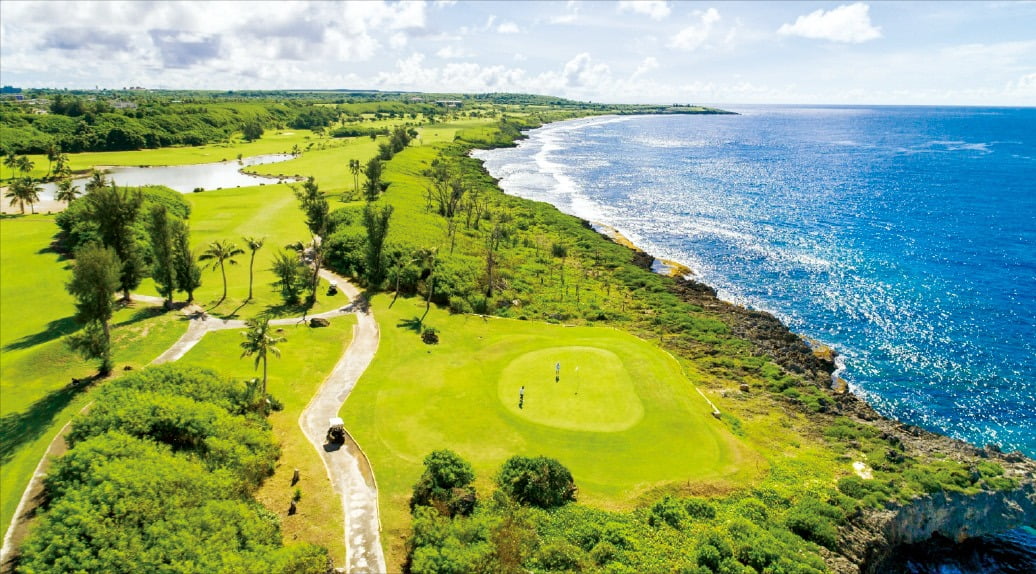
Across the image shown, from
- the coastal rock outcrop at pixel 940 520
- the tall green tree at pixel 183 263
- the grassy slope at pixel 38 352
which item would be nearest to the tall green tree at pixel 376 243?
the tall green tree at pixel 183 263

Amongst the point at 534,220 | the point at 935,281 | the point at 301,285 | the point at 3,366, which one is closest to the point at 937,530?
the point at 935,281

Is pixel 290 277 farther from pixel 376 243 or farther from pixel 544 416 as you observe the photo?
pixel 544 416

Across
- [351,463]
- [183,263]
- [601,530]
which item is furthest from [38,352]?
[601,530]

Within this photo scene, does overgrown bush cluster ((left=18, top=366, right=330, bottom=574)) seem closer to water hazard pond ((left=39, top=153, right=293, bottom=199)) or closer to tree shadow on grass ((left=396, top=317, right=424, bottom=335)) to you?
tree shadow on grass ((left=396, top=317, right=424, bottom=335))

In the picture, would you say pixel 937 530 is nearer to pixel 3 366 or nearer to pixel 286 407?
pixel 286 407

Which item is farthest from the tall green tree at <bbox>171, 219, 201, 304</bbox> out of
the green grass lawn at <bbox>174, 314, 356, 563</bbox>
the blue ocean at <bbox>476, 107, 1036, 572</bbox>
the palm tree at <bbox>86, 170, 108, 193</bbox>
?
the blue ocean at <bbox>476, 107, 1036, 572</bbox>
